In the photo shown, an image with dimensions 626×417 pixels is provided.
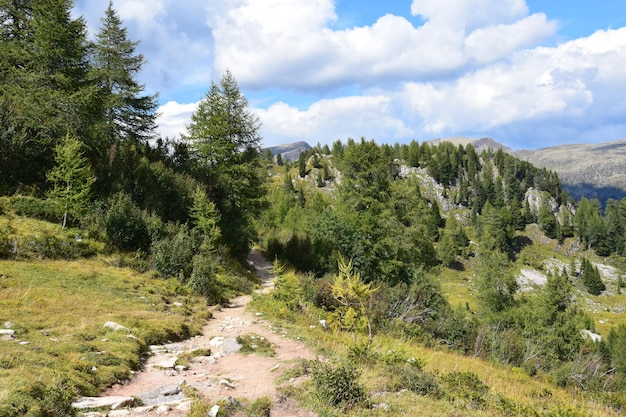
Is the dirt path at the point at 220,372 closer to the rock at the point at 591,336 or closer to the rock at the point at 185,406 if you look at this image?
the rock at the point at 185,406

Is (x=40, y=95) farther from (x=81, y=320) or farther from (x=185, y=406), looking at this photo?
(x=185, y=406)

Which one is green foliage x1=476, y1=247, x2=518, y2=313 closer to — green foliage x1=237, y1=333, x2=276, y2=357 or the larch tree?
the larch tree

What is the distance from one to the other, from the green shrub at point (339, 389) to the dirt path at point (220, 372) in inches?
19.1

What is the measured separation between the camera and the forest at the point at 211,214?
19047mm

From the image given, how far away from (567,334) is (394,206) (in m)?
21.4

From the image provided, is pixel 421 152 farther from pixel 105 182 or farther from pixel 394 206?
pixel 105 182

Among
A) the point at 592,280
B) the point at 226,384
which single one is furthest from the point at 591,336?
the point at 226,384

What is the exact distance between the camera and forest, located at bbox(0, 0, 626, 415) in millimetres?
19047

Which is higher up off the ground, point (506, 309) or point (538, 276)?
point (506, 309)

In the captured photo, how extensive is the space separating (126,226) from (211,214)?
6.06 meters

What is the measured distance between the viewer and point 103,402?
21.5 ft

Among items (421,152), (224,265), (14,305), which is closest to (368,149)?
(224,265)

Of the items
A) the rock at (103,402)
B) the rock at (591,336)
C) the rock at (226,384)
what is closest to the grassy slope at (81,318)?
the rock at (103,402)

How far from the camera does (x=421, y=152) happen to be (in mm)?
186000
